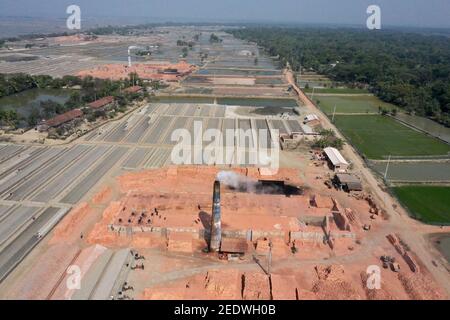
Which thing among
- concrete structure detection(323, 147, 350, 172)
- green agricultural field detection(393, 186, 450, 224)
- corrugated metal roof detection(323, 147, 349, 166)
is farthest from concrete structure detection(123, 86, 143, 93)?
green agricultural field detection(393, 186, 450, 224)

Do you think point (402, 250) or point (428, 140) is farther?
point (428, 140)

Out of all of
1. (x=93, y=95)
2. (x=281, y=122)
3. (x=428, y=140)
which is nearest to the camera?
(x=428, y=140)

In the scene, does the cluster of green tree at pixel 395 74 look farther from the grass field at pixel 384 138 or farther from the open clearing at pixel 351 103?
the grass field at pixel 384 138

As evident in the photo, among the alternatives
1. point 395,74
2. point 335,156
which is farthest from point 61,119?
point 395,74

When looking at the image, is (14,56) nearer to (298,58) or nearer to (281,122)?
(298,58)

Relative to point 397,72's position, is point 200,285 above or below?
below

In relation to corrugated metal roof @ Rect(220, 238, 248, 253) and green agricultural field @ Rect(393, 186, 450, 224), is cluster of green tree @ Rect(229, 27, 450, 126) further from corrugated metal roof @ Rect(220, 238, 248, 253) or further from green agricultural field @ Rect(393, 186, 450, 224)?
corrugated metal roof @ Rect(220, 238, 248, 253)

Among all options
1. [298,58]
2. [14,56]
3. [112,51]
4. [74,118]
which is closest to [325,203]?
[74,118]
